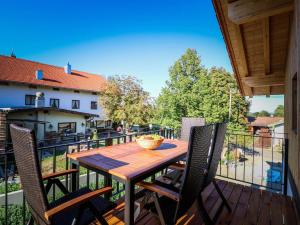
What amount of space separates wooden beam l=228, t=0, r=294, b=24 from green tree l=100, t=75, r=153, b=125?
13.6 metres

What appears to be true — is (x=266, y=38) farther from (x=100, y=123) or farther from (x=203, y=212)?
(x=100, y=123)

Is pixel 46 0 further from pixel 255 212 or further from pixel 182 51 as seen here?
pixel 255 212

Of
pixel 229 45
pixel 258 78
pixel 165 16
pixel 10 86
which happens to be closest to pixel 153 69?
pixel 165 16

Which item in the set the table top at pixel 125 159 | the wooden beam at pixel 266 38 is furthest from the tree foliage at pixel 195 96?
the table top at pixel 125 159

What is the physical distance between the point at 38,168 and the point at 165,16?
43.6 ft

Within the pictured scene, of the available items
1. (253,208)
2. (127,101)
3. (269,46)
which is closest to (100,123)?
(127,101)

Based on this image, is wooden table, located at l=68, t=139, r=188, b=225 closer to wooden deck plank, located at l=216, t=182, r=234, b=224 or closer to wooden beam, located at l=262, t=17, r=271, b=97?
wooden deck plank, located at l=216, t=182, r=234, b=224

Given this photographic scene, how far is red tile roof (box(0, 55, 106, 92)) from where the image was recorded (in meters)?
14.7

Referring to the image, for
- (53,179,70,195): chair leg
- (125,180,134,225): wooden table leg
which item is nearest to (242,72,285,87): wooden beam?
(125,180,134,225): wooden table leg

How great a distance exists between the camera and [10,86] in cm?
1418

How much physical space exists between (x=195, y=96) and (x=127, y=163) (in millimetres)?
17066

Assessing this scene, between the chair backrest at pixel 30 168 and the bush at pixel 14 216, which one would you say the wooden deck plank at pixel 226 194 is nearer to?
the chair backrest at pixel 30 168

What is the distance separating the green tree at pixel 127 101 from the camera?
1627 cm

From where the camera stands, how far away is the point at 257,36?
12.0 feet
